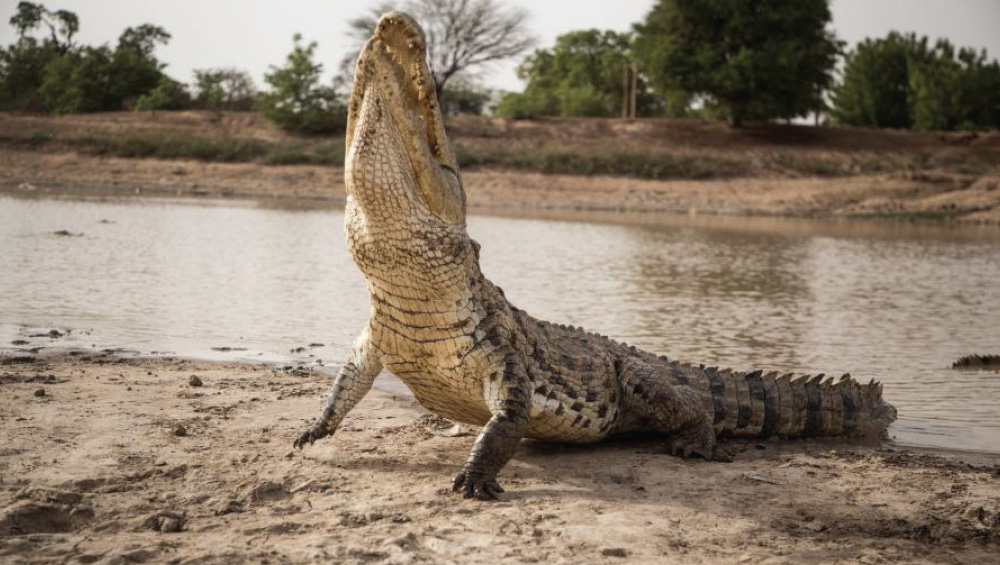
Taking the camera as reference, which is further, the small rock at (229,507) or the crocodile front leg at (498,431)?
the crocodile front leg at (498,431)

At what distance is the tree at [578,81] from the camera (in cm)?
4797

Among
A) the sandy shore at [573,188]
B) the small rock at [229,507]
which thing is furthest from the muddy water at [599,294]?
the sandy shore at [573,188]

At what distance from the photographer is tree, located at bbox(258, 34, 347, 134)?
36.4 meters

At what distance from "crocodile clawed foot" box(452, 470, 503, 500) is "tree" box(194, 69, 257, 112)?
3766cm

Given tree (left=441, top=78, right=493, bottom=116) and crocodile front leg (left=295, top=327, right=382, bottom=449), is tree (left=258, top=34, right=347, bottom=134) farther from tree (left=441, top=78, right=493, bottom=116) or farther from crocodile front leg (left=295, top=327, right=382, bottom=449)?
crocodile front leg (left=295, top=327, right=382, bottom=449)

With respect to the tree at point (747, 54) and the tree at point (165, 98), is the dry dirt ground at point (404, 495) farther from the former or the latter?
the tree at point (165, 98)

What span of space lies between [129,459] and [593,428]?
6.68 feet

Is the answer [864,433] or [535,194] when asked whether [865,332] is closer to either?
[864,433]

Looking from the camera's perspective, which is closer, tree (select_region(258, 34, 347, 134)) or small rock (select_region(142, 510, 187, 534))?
small rock (select_region(142, 510, 187, 534))

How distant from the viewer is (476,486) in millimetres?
3695

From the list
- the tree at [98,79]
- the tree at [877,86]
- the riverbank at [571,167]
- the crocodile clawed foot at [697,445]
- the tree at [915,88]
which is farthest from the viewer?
the tree at [877,86]

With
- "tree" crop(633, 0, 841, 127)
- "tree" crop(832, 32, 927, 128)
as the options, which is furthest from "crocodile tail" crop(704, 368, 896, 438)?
"tree" crop(832, 32, 927, 128)

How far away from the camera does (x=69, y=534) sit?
10.3 ft

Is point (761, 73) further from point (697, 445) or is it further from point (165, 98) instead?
point (697, 445)
